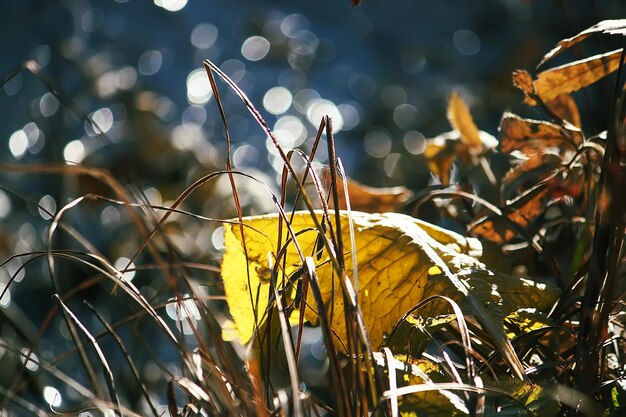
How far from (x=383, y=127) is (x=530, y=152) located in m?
2.17

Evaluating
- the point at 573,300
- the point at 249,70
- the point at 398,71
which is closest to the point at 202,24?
the point at 249,70

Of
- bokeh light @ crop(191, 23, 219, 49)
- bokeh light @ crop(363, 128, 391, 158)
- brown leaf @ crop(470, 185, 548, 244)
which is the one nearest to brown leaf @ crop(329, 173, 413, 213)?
brown leaf @ crop(470, 185, 548, 244)

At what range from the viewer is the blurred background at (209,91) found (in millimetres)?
1886

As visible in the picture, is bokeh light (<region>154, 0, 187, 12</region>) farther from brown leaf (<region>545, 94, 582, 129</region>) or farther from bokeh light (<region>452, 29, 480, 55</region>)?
brown leaf (<region>545, 94, 582, 129</region>)

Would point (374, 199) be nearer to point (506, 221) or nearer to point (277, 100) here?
point (506, 221)

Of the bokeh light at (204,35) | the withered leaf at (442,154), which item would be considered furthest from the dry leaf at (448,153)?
the bokeh light at (204,35)

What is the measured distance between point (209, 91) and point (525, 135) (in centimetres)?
243

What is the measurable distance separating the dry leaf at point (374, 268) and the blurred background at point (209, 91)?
3.14ft

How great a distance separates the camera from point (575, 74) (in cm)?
54

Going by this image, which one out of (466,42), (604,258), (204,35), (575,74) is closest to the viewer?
(604,258)

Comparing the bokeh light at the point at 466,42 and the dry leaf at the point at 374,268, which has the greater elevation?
the bokeh light at the point at 466,42

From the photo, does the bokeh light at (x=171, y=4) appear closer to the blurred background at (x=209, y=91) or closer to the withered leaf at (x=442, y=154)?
the blurred background at (x=209, y=91)

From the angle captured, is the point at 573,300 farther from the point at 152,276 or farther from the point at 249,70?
the point at 249,70

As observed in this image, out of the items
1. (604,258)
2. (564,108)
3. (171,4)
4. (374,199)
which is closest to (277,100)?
(171,4)
